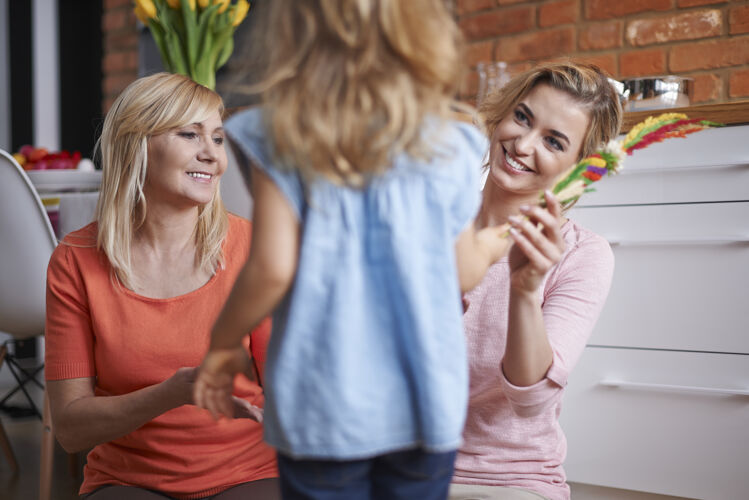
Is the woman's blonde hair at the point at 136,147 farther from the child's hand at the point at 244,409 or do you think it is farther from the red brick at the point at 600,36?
the red brick at the point at 600,36

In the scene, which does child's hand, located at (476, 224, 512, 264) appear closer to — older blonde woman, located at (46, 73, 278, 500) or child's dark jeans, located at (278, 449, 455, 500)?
child's dark jeans, located at (278, 449, 455, 500)

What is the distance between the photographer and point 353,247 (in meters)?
0.65

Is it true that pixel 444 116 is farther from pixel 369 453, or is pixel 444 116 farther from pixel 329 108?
pixel 369 453

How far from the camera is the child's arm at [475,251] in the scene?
0.74 metres

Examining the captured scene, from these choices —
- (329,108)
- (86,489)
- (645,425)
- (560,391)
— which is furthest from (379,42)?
(645,425)

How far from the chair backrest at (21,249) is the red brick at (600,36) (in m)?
1.81

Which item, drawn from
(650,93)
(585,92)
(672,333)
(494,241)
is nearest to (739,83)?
(650,93)

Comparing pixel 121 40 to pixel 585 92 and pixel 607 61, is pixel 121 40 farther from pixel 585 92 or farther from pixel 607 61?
pixel 585 92

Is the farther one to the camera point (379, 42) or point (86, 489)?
point (86, 489)

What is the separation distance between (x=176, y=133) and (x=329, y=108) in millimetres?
677

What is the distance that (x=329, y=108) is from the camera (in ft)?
2.09

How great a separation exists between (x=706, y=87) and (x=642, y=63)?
0.73 feet

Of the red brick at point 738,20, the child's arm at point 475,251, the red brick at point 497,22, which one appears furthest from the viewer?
the red brick at point 497,22

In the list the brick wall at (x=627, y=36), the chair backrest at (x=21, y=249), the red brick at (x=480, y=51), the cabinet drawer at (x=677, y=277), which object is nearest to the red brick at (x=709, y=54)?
the brick wall at (x=627, y=36)
